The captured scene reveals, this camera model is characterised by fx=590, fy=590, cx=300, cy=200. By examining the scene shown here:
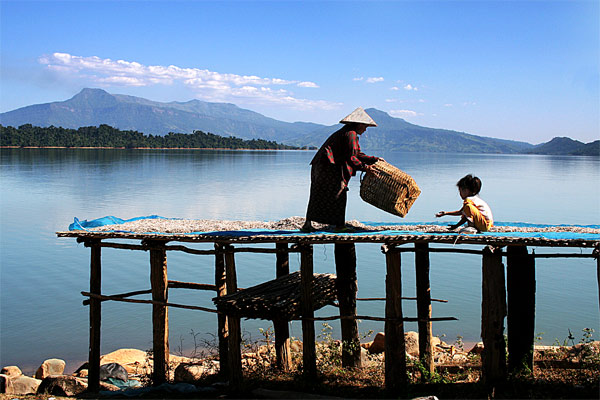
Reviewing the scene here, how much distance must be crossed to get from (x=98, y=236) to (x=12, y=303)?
7.92 metres

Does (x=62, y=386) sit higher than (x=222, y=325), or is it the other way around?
(x=222, y=325)

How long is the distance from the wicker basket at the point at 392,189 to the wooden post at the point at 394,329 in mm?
609

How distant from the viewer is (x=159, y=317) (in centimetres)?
810

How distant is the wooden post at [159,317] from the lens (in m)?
7.95

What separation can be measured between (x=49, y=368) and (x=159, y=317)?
310cm

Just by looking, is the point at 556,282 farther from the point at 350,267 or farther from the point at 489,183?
the point at 489,183

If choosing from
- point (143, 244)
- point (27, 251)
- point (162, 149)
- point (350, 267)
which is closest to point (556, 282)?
point (350, 267)

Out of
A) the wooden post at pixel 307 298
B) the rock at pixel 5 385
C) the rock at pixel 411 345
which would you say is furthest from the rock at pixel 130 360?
the rock at pixel 411 345

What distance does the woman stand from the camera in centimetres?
741

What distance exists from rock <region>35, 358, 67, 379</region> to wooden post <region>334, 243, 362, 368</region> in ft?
16.4

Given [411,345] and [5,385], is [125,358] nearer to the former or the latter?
[5,385]

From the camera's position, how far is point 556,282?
15.5 metres

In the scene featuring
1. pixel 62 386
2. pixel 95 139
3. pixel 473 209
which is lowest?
pixel 62 386

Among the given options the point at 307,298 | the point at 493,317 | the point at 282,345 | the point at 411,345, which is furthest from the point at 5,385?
the point at 493,317
